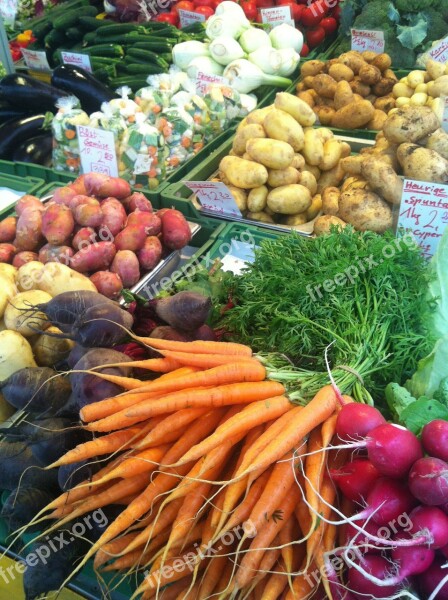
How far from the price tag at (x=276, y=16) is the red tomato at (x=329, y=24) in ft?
1.06

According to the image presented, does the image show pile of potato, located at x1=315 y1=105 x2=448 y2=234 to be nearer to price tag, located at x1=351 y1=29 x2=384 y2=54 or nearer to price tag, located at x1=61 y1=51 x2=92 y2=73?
price tag, located at x1=351 y1=29 x2=384 y2=54

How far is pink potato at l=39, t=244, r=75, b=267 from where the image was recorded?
2.09 metres

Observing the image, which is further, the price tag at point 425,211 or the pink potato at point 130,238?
the pink potato at point 130,238

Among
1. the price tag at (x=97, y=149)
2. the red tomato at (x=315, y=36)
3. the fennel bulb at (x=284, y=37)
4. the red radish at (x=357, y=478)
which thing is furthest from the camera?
the red tomato at (x=315, y=36)

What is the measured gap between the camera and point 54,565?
1.29 meters

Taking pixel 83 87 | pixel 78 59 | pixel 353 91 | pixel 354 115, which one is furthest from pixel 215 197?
pixel 78 59

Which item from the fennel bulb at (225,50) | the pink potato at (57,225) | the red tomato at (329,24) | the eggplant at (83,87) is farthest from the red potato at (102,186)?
the red tomato at (329,24)

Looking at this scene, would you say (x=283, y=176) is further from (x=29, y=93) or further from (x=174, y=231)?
(x=29, y=93)

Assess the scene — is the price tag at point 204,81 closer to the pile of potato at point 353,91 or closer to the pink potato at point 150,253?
the pile of potato at point 353,91

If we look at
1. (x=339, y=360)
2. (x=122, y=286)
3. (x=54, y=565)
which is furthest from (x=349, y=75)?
(x=54, y=565)

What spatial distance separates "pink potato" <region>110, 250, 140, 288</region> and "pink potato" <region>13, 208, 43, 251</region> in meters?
0.37

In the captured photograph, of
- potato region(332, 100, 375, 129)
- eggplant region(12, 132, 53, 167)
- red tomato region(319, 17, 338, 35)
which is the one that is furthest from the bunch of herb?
red tomato region(319, 17, 338, 35)

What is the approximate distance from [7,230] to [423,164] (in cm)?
177

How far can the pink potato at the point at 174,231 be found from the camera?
2277 mm
